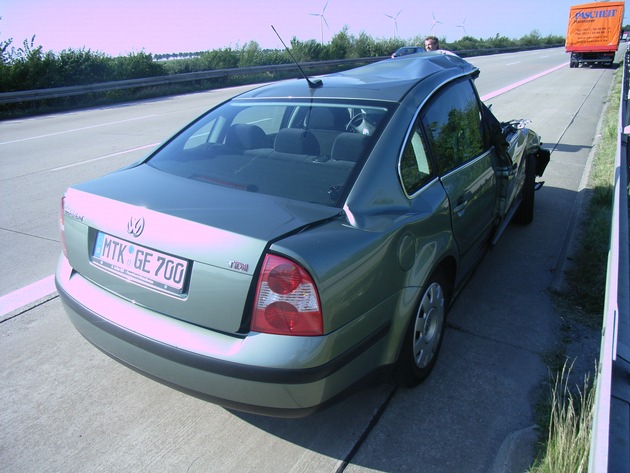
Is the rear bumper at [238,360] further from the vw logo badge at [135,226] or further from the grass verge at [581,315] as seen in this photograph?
the grass verge at [581,315]

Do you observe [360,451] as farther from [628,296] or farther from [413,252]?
[628,296]

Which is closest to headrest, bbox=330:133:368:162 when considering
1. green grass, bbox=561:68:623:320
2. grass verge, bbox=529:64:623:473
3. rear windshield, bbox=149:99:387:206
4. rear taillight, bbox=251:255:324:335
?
rear windshield, bbox=149:99:387:206

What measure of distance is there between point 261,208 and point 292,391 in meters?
0.81

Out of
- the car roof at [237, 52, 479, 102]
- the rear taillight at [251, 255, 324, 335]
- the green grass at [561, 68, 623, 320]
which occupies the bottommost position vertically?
the green grass at [561, 68, 623, 320]

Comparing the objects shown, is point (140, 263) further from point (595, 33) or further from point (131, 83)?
point (595, 33)

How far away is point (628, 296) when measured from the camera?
9.78 ft

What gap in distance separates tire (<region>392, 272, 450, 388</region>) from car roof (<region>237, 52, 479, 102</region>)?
111 centimetres

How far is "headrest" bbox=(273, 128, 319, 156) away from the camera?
2.93m

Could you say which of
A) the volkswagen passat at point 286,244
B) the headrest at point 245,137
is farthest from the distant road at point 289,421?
the headrest at point 245,137

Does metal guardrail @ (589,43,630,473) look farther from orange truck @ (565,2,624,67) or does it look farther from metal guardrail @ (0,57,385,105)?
orange truck @ (565,2,624,67)

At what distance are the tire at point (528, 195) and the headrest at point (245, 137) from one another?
3.20 metres

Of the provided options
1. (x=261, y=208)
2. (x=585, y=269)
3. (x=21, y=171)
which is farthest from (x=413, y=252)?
(x=21, y=171)

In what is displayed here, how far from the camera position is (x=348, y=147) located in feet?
9.02

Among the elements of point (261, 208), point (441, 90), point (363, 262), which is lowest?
point (363, 262)
